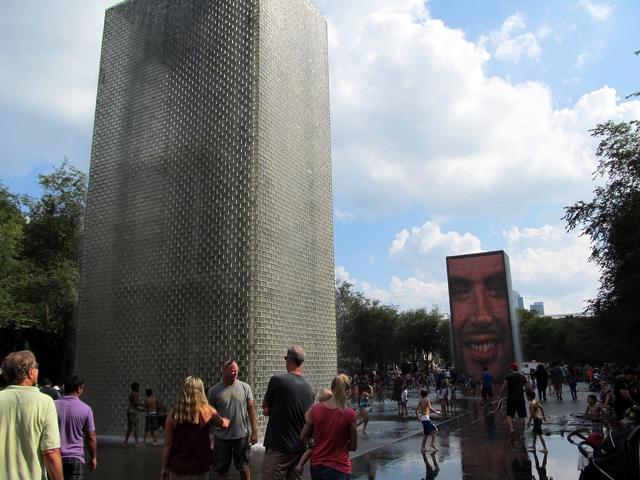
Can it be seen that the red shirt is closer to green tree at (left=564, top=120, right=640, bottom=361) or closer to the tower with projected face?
green tree at (left=564, top=120, right=640, bottom=361)

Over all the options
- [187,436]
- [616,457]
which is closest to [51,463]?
[187,436]

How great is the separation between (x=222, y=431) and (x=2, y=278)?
2091cm

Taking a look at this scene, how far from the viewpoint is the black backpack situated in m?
4.73

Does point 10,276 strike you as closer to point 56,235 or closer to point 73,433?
point 56,235

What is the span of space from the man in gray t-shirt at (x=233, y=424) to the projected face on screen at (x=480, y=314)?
36.5 meters

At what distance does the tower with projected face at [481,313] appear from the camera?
1560 inches

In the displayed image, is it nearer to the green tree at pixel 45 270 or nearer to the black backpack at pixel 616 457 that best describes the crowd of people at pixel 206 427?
the black backpack at pixel 616 457

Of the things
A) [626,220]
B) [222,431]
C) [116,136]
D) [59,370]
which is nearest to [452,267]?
[626,220]

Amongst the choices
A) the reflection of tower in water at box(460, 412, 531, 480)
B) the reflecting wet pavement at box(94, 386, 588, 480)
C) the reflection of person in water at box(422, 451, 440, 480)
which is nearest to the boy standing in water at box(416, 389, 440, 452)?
the reflecting wet pavement at box(94, 386, 588, 480)

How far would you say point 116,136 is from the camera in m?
15.0

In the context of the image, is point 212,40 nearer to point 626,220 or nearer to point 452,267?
point 626,220

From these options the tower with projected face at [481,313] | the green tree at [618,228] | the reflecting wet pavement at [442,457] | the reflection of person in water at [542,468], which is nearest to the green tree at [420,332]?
the tower with projected face at [481,313]

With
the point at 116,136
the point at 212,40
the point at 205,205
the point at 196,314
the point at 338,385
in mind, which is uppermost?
the point at 212,40

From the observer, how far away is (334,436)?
4.25 m
